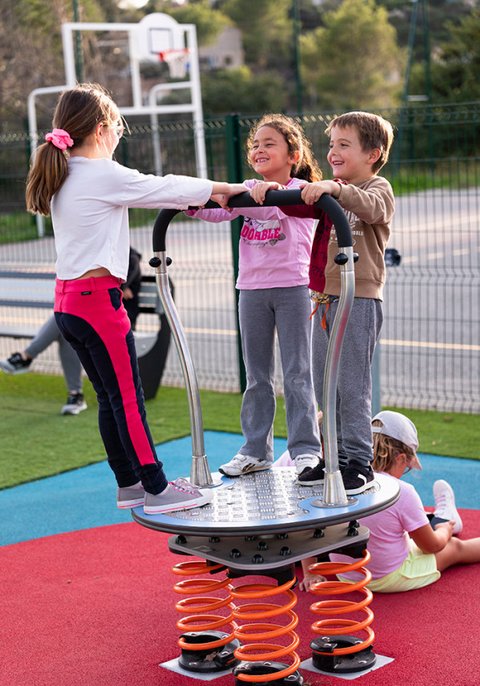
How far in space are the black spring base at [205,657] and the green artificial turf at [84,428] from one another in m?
2.75

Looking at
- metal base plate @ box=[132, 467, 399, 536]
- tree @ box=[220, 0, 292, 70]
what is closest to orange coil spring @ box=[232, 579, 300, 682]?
metal base plate @ box=[132, 467, 399, 536]

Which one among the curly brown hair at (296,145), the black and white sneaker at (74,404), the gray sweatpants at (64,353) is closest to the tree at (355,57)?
the gray sweatpants at (64,353)

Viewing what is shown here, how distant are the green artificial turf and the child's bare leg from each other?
5.79ft

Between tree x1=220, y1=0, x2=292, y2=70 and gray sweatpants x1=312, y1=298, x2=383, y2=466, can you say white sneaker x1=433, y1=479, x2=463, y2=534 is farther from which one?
tree x1=220, y1=0, x2=292, y2=70

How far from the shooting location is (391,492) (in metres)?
3.81

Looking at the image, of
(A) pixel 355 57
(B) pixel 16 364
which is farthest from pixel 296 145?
(A) pixel 355 57

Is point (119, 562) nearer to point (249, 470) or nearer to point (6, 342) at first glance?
point (249, 470)

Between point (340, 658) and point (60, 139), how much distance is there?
6.89 feet

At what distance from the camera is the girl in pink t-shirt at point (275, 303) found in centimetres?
431

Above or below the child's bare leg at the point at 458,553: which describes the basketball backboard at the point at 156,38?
above

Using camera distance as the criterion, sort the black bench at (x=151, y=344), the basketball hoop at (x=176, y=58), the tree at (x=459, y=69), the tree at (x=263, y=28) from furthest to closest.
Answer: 1. the tree at (x=263, y=28)
2. the tree at (x=459, y=69)
3. the basketball hoop at (x=176, y=58)
4. the black bench at (x=151, y=344)

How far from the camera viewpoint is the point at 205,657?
3.83 metres

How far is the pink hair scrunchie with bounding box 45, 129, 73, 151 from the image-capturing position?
149 inches

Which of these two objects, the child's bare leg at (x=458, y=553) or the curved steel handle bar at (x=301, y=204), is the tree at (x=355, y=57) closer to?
the child's bare leg at (x=458, y=553)
